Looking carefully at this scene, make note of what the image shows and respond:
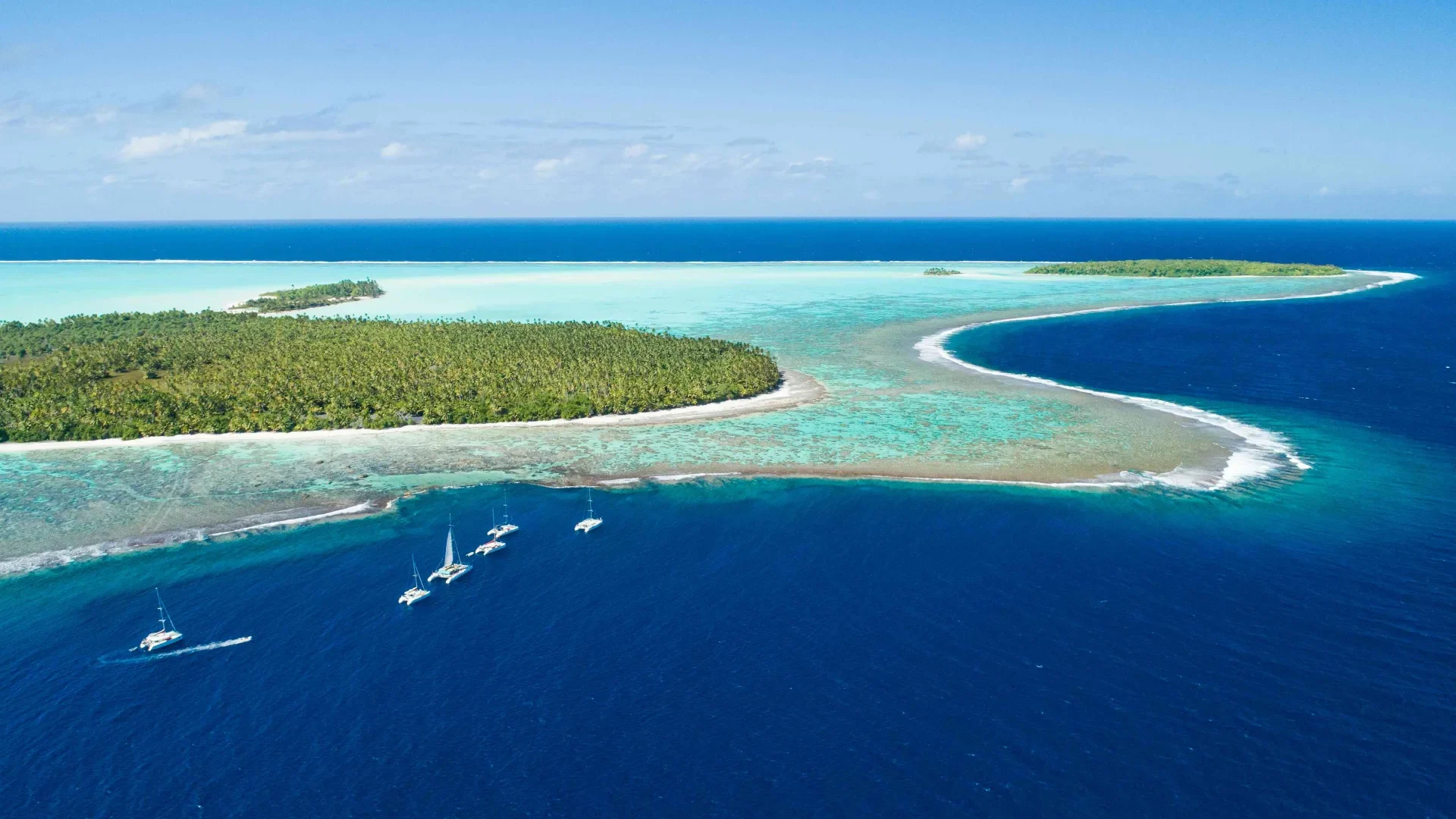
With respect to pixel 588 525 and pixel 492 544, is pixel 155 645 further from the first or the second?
pixel 588 525

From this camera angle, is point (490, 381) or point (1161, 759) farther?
point (490, 381)

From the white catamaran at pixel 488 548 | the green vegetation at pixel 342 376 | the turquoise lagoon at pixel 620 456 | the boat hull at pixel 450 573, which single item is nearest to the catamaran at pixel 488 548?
the white catamaran at pixel 488 548

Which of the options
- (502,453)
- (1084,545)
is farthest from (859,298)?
(1084,545)

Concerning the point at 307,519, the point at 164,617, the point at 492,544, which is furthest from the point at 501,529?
the point at 164,617

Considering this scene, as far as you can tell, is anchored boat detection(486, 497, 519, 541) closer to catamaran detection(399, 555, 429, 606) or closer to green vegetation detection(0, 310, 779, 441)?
catamaran detection(399, 555, 429, 606)

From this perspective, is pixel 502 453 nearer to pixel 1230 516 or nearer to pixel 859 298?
pixel 1230 516
